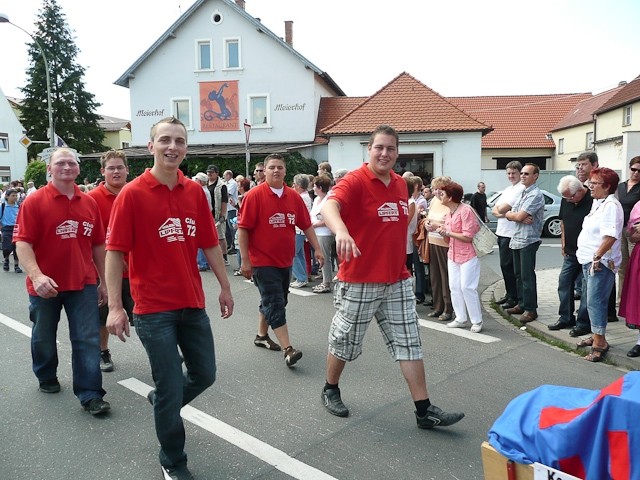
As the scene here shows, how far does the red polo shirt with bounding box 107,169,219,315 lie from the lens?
322cm

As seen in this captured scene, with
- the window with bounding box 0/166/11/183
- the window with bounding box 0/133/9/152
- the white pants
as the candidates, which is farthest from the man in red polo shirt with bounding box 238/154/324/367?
the window with bounding box 0/133/9/152

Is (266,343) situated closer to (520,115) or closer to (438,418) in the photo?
(438,418)

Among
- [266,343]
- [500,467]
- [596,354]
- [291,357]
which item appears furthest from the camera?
[266,343]

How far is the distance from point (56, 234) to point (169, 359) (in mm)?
1898

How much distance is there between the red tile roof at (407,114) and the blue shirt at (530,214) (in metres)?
17.2

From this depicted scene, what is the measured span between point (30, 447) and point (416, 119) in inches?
891

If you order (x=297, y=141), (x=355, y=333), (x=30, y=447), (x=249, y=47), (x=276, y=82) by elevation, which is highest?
(x=249, y=47)

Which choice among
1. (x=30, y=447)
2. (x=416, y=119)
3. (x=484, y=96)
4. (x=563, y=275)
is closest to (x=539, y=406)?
(x=30, y=447)

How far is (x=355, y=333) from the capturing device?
4.04 m

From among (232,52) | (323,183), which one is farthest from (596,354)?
(232,52)

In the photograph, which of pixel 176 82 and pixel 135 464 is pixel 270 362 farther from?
pixel 176 82

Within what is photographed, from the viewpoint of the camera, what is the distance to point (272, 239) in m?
5.62

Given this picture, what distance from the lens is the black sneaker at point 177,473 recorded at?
3.28 m

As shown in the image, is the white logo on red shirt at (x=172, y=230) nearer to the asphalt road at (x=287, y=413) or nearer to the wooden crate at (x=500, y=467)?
the asphalt road at (x=287, y=413)
